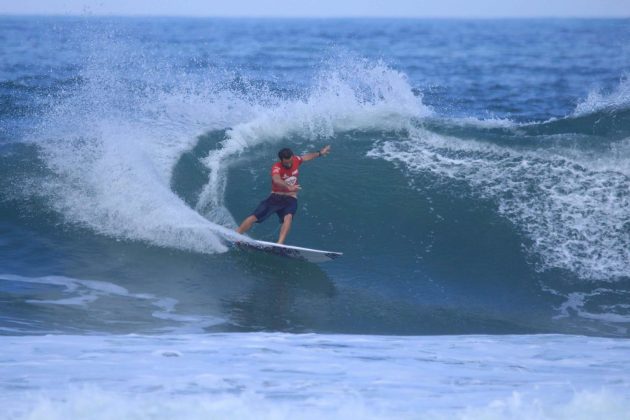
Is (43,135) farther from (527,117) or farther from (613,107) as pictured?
(527,117)

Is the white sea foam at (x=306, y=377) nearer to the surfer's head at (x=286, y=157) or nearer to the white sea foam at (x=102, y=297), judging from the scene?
the white sea foam at (x=102, y=297)

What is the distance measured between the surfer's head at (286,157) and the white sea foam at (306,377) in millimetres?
2641

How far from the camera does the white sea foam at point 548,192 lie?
33.6ft

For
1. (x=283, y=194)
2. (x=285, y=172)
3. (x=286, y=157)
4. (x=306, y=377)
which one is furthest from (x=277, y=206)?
(x=306, y=377)

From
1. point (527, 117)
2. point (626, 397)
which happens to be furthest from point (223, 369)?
point (527, 117)

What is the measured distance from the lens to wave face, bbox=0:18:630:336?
880 cm

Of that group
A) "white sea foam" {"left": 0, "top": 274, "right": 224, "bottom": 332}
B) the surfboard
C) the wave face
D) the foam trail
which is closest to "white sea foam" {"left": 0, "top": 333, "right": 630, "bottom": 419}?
"white sea foam" {"left": 0, "top": 274, "right": 224, "bottom": 332}

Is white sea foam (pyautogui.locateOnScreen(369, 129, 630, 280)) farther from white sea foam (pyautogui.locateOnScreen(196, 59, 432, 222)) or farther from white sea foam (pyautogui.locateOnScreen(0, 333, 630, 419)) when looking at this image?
white sea foam (pyautogui.locateOnScreen(0, 333, 630, 419))

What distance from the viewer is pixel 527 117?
68.1ft

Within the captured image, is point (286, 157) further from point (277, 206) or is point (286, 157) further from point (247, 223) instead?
point (247, 223)

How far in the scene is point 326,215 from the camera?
11352 mm

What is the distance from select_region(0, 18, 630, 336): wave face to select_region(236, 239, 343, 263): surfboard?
154mm

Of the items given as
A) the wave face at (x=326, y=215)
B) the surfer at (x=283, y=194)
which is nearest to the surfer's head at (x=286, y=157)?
the surfer at (x=283, y=194)

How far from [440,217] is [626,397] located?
5.32 meters
